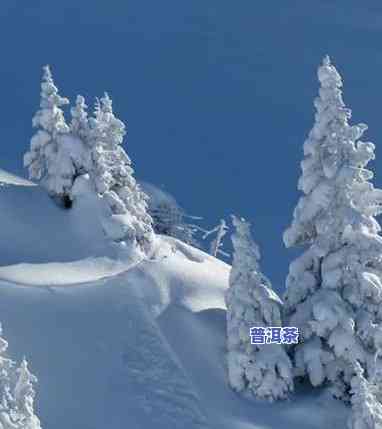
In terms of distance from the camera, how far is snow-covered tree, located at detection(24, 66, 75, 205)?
4600 centimetres

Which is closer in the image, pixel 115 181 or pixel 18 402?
pixel 18 402

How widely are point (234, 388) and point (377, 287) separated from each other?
6.86m

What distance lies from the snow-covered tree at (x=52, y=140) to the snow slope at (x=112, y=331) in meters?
0.90

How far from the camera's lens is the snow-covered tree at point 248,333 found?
1585 inches

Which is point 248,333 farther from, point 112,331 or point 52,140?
point 52,140

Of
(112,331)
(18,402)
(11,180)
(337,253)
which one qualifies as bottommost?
(18,402)

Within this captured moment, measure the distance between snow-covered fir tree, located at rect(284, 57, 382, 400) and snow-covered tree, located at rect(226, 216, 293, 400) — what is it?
1.52 meters

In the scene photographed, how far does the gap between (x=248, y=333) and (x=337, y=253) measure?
496cm

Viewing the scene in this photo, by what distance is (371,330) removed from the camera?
40.2m

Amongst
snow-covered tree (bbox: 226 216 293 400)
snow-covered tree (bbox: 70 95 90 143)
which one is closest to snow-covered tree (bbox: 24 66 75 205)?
snow-covered tree (bbox: 70 95 90 143)

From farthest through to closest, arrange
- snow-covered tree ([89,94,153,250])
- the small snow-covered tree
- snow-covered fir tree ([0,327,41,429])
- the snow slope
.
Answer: snow-covered tree ([89,94,153,250])
the snow slope
the small snow-covered tree
snow-covered fir tree ([0,327,41,429])

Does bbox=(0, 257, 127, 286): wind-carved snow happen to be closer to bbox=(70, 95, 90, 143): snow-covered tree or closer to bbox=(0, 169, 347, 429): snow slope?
bbox=(0, 169, 347, 429): snow slope

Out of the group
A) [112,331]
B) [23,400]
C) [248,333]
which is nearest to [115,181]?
[112,331]

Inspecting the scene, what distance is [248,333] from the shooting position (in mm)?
40406
